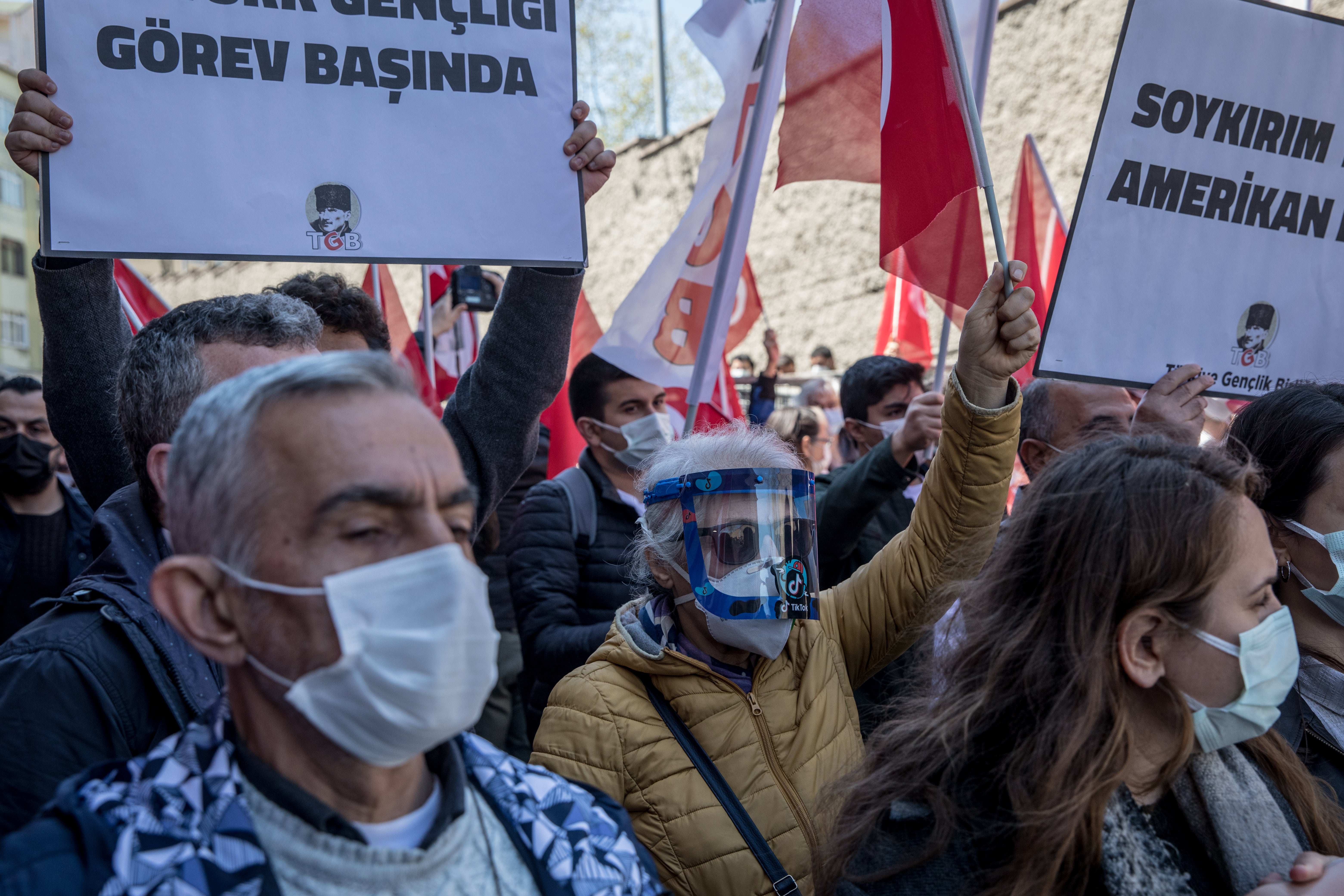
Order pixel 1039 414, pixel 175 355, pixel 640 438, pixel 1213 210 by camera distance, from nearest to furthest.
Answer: pixel 175 355, pixel 1213 210, pixel 1039 414, pixel 640 438

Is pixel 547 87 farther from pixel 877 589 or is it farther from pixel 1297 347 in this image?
pixel 1297 347

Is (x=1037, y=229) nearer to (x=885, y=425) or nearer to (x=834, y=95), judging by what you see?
(x=885, y=425)

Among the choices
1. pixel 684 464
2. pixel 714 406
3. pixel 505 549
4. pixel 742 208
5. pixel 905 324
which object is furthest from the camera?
pixel 905 324

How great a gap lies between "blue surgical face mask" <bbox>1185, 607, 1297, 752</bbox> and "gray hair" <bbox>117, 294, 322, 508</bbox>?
71.8 inches

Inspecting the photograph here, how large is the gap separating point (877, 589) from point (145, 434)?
168 centimetres

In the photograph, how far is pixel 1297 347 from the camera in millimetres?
3512

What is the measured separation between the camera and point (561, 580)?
3.53 metres

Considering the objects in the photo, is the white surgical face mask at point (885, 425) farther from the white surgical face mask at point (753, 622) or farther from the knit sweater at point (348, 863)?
the knit sweater at point (348, 863)

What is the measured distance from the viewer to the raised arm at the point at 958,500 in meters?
2.52

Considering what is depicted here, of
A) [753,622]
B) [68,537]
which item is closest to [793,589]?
[753,622]

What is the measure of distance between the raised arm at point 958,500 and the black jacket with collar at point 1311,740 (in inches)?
28.6

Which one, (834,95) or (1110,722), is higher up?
(834,95)

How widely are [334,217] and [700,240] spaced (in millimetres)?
1631

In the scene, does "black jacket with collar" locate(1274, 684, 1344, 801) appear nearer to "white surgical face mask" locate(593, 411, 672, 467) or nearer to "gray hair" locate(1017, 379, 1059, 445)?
"gray hair" locate(1017, 379, 1059, 445)
